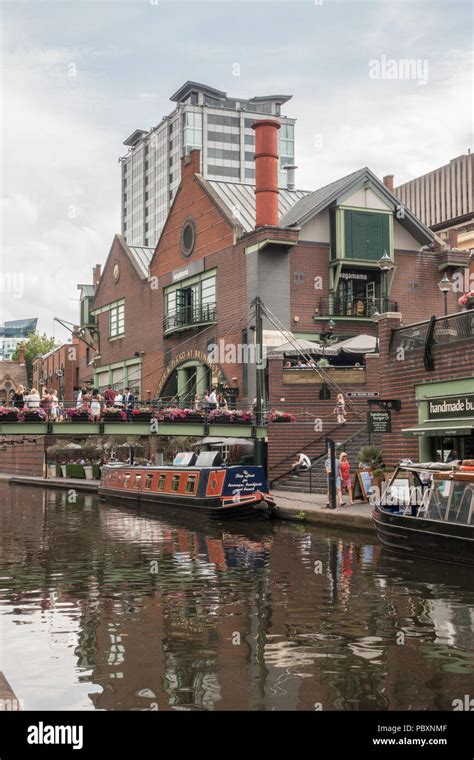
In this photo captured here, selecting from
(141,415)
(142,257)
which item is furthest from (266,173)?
(142,257)

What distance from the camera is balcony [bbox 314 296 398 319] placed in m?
45.0

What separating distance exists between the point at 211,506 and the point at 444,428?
9700 millimetres

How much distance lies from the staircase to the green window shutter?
1348 cm

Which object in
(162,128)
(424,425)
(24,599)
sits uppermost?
(162,128)

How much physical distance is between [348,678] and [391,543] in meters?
9.73

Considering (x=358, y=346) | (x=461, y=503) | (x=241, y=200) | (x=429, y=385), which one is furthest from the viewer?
(x=241, y=200)

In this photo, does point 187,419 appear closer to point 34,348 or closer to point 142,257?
point 142,257

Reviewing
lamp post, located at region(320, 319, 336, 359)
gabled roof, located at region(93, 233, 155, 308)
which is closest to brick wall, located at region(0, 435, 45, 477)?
gabled roof, located at region(93, 233, 155, 308)

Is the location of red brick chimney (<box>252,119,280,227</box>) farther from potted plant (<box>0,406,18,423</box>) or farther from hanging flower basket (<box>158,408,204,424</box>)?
potted plant (<box>0,406,18,423</box>)

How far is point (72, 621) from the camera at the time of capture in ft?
44.0

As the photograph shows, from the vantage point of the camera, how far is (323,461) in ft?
110

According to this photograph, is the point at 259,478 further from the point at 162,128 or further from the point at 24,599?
the point at 162,128

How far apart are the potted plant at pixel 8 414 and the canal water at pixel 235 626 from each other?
9.99 meters
